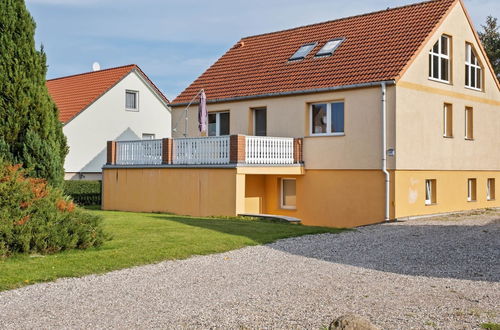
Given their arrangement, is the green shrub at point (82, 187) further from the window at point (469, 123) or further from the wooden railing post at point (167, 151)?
the window at point (469, 123)

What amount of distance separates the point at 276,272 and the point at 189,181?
11748mm

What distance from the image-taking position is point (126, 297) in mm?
7887

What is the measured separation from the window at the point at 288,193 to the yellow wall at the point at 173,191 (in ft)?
10.8

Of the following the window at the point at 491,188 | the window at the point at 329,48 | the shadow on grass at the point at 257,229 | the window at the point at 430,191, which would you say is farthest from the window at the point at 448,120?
the shadow on grass at the point at 257,229

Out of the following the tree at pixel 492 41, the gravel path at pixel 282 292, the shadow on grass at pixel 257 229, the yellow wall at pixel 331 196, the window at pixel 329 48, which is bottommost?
the gravel path at pixel 282 292

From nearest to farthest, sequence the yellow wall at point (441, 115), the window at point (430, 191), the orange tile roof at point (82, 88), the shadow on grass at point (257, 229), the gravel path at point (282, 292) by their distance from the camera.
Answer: the gravel path at point (282, 292) < the shadow on grass at point (257, 229) < the yellow wall at point (441, 115) < the window at point (430, 191) < the orange tile roof at point (82, 88)

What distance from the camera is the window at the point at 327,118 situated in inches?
838

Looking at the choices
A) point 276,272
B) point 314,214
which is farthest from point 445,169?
point 276,272

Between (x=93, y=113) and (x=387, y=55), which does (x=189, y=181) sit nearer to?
(x=387, y=55)

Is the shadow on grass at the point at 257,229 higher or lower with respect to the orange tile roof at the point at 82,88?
lower

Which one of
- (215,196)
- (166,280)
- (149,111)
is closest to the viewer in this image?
(166,280)

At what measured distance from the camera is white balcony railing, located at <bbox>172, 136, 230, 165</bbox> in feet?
66.0

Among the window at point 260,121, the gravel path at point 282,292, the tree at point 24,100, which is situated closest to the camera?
the gravel path at point 282,292

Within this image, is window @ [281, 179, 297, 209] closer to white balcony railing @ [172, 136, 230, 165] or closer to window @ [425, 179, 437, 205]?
white balcony railing @ [172, 136, 230, 165]
